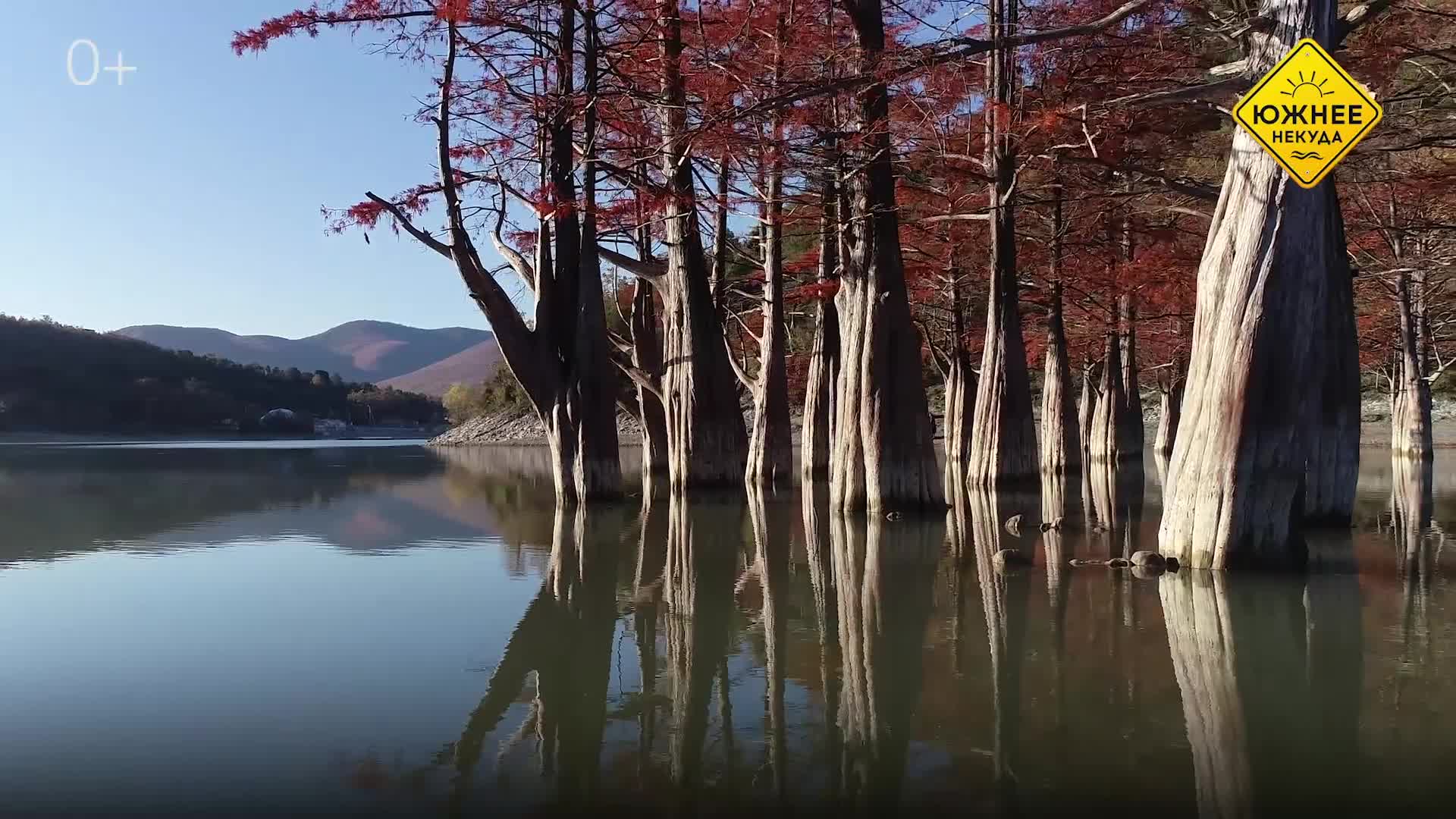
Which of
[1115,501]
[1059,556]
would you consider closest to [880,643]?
[1059,556]

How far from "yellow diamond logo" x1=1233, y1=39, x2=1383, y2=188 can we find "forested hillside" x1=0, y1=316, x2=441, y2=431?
73.2 m

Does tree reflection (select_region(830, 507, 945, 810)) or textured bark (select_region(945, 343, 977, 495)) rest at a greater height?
textured bark (select_region(945, 343, 977, 495))

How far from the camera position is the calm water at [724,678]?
11.0ft

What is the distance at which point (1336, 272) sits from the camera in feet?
33.7

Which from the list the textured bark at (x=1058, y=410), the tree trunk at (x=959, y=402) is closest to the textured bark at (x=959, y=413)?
the tree trunk at (x=959, y=402)

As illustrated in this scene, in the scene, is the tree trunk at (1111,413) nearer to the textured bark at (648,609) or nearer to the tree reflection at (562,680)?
the textured bark at (648,609)

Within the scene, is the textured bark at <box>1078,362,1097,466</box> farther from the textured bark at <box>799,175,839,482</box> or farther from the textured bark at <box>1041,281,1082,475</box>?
the textured bark at <box>799,175,839,482</box>

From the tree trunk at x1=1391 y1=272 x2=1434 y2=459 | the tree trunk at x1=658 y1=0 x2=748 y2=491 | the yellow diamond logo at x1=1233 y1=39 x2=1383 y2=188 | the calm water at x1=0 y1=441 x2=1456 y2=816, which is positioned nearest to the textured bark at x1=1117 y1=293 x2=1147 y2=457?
the tree trunk at x1=1391 y1=272 x2=1434 y2=459

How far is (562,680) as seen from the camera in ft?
15.7

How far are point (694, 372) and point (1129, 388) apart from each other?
12762 mm

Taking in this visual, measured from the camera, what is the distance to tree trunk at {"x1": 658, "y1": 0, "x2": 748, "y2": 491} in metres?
15.3

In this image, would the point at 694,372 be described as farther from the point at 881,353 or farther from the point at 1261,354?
the point at 1261,354

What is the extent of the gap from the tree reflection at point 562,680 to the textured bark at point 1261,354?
4152mm

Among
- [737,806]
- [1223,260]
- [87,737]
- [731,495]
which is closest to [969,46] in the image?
[1223,260]
